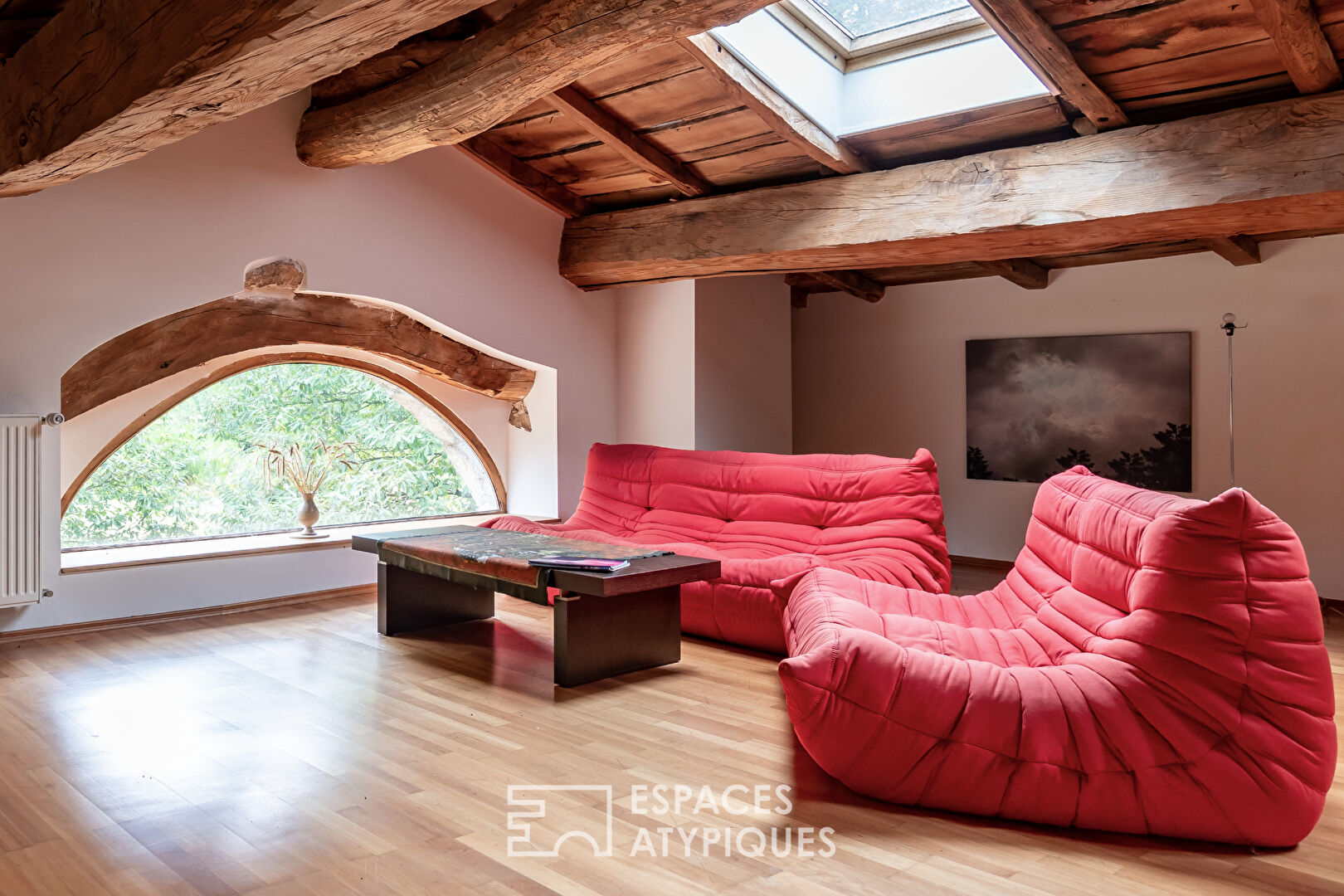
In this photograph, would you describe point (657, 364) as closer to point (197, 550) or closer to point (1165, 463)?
point (197, 550)

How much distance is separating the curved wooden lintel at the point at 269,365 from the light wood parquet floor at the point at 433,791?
117cm

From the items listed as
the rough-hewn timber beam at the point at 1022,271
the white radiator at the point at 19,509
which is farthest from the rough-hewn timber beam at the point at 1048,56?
the white radiator at the point at 19,509

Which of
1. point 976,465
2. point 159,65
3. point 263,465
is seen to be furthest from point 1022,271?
point 159,65

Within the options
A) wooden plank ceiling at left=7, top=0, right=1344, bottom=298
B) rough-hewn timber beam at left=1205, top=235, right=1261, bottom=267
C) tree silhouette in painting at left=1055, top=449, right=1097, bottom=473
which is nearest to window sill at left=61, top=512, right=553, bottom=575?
wooden plank ceiling at left=7, top=0, right=1344, bottom=298

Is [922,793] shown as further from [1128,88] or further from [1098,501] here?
[1128,88]

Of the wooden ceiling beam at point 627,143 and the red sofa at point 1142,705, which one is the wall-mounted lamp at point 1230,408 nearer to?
the wooden ceiling beam at point 627,143

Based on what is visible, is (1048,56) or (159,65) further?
(1048,56)

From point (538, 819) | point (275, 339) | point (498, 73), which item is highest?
point (498, 73)

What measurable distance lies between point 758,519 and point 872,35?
2115 mm

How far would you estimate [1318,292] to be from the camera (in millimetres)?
5180

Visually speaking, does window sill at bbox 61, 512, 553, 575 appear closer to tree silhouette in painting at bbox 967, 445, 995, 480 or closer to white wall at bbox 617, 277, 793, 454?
white wall at bbox 617, 277, 793, 454

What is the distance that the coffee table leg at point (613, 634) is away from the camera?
3361mm

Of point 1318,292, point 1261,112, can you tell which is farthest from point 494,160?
point 1318,292

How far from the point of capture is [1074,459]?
19.6 ft
